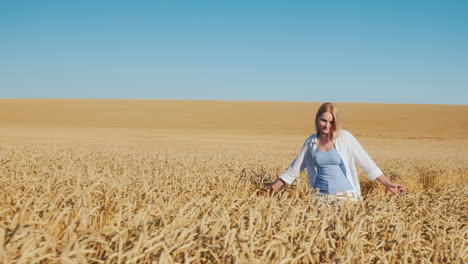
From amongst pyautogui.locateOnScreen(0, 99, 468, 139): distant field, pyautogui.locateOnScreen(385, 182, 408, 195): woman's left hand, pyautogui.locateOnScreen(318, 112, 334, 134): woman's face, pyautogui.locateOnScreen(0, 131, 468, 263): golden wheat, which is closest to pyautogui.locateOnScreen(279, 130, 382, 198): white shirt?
pyautogui.locateOnScreen(318, 112, 334, 134): woman's face

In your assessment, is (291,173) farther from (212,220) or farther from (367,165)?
(212,220)

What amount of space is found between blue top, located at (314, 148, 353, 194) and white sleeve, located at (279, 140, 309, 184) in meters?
0.18

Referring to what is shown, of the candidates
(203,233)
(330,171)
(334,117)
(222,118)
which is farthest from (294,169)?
(222,118)

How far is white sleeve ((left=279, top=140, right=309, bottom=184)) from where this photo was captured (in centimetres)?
477

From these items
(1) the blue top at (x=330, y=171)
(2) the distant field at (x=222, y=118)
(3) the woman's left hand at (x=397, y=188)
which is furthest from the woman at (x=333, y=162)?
(2) the distant field at (x=222, y=118)

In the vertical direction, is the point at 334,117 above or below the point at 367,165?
above

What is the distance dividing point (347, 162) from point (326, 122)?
0.58m

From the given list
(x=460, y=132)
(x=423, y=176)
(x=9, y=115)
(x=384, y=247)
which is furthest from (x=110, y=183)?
(x=9, y=115)

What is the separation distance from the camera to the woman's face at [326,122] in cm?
481

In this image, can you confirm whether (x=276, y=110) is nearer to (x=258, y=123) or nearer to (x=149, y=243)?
(x=258, y=123)

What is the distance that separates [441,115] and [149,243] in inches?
2394

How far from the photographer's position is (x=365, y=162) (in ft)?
16.0

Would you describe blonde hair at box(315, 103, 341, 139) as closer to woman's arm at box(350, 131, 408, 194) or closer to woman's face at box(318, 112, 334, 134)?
woman's face at box(318, 112, 334, 134)

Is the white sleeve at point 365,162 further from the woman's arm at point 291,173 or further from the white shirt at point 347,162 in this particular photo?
the woman's arm at point 291,173
